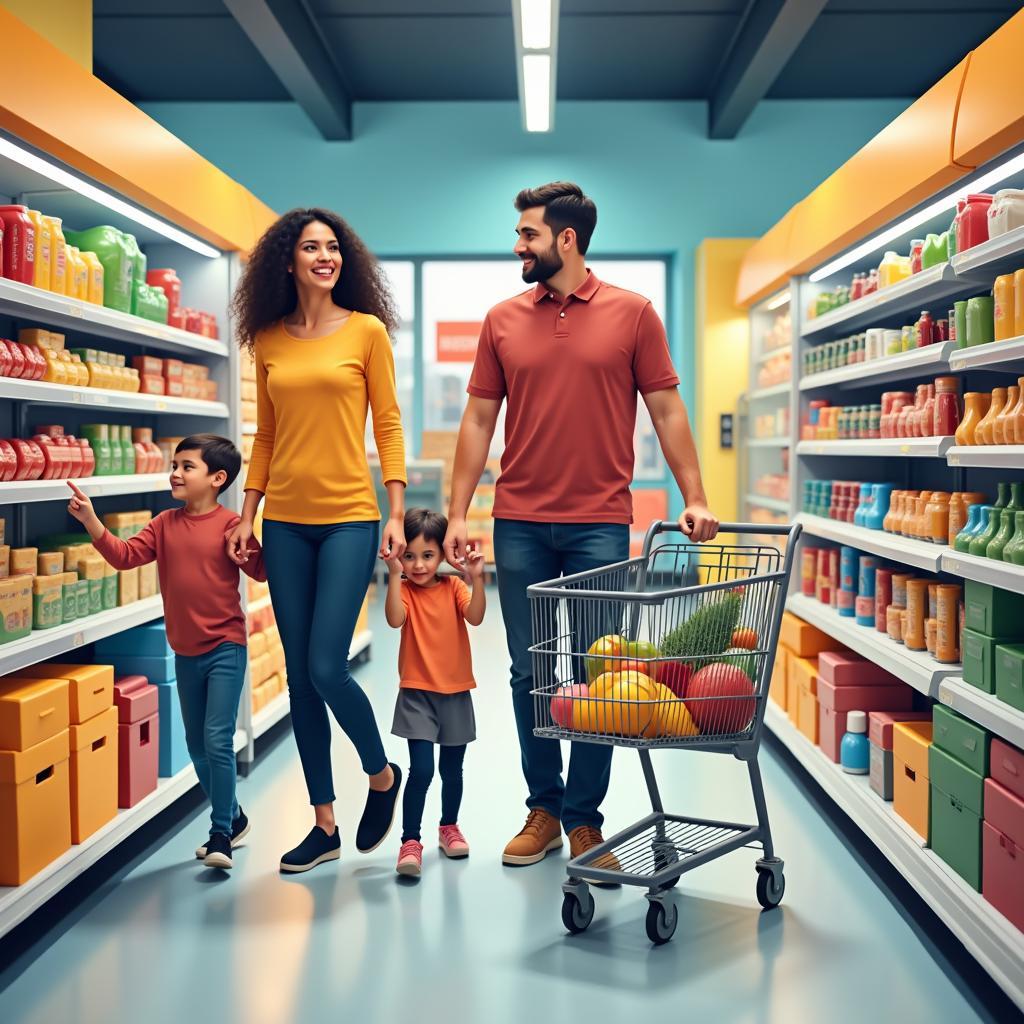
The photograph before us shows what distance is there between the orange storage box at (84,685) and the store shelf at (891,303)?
268cm

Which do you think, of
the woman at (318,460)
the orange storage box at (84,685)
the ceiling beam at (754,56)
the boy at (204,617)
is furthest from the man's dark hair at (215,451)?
the ceiling beam at (754,56)

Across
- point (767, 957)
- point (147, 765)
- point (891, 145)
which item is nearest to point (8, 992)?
point (147, 765)

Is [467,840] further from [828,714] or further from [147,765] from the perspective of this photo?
[828,714]

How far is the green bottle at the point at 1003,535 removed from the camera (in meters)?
2.79

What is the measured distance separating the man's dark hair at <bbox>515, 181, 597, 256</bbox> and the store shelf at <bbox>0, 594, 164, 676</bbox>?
174 centimetres

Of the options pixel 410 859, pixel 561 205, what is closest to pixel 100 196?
pixel 561 205

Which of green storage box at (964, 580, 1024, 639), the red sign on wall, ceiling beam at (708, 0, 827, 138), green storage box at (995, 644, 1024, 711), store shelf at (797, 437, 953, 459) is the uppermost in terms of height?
ceiling beam at (708, 0, 827, 138)

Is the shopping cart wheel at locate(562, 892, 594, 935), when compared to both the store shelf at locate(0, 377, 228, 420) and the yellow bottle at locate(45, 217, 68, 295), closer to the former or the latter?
the store shelf at locate(0, 377, 228, 420)

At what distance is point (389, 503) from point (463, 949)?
1212mm

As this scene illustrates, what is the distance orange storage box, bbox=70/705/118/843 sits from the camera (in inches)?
122

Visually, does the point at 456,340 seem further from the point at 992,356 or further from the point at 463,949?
the point at 463,949

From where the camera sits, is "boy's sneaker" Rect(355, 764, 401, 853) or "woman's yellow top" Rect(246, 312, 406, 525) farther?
"boy's sneaker" Rect(355, 764, 401, 853)

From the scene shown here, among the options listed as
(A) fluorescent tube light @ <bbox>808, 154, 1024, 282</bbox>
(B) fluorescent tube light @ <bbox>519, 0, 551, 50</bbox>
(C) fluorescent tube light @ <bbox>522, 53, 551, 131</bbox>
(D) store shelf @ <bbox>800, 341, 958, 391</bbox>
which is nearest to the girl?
(D) store shelf @ <bbox>800, 341, 958, 391</bbox>

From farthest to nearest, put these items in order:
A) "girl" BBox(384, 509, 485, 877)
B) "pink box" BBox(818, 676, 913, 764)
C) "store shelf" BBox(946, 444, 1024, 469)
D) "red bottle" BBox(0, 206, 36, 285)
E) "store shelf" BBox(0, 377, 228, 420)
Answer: "pink box" BBox(818, 676, 913, 764), "girl" BBox(384, 509, 485, 877), "red bottle" BBox(0, 206, 36, 285), "store shelf" BBox(0, 377, 228, 420), "store shelf" BBox(946, 444, 1024, 469)
